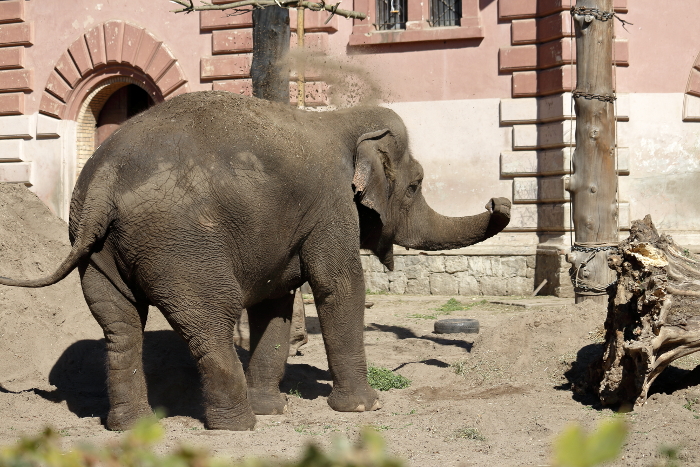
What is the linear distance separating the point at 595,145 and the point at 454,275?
6.25 m

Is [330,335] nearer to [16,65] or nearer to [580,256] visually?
[580,256]

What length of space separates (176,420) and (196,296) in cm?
108

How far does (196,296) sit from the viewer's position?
202 inches

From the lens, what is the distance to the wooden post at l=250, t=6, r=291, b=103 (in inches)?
332

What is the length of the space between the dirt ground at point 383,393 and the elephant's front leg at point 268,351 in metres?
0.20

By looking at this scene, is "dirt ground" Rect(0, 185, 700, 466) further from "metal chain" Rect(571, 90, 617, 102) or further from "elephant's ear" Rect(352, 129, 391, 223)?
"metal chain" Rect(571, 90, 617, 102)


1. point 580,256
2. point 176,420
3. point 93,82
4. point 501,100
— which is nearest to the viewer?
point 176,420

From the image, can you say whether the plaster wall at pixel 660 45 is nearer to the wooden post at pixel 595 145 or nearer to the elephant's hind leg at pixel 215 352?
the wooden post at pixel 595 145

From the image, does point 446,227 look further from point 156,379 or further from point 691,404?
point 156,379

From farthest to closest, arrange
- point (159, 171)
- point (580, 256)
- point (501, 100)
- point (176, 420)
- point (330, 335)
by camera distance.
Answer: point (501, 100) → point (580, 256) → point (330, 335) → point (176, 420) → point (159, 171)

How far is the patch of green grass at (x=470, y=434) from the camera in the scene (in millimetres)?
5027

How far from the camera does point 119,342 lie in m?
5.27

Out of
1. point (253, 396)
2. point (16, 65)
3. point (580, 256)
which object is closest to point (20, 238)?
point (253, 396)

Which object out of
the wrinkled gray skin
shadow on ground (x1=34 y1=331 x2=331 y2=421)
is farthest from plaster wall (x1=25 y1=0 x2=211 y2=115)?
the wrinkled gray skin
